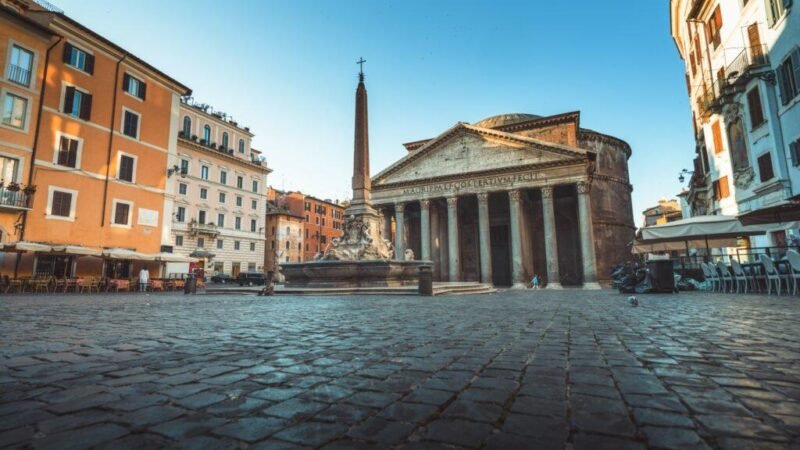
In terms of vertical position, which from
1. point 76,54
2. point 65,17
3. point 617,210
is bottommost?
point 617,210

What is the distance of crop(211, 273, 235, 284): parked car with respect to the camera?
32.6m

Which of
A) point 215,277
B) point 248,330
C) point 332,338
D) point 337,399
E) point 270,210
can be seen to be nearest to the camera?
point 337,399

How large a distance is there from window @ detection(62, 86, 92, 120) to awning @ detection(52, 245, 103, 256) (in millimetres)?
6715

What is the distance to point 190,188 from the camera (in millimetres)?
34156

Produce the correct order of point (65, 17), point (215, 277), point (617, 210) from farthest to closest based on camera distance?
1. point (617, 210)
2. point (215, 277)
3. point (65, 17)

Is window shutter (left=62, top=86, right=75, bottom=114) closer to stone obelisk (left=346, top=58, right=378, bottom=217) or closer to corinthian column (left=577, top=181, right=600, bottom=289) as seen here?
stone obelisk (left=346, top=58, right=378, bottom=217)

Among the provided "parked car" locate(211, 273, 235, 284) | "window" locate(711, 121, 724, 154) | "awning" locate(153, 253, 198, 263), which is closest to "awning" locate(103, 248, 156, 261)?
"awning" locate(153, 253, 198, 263)

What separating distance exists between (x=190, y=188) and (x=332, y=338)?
35194 millimetres

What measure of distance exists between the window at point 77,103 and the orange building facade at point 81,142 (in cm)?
4

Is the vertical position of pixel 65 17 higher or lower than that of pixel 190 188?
higher

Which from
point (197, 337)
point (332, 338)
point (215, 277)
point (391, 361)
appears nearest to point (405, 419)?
point (391, 361)

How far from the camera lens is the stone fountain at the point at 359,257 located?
13602 mm

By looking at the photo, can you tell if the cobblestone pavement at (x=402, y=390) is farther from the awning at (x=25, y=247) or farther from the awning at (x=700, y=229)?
the awning at (x=25, y=247)

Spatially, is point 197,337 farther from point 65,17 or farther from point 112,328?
point 65,17
